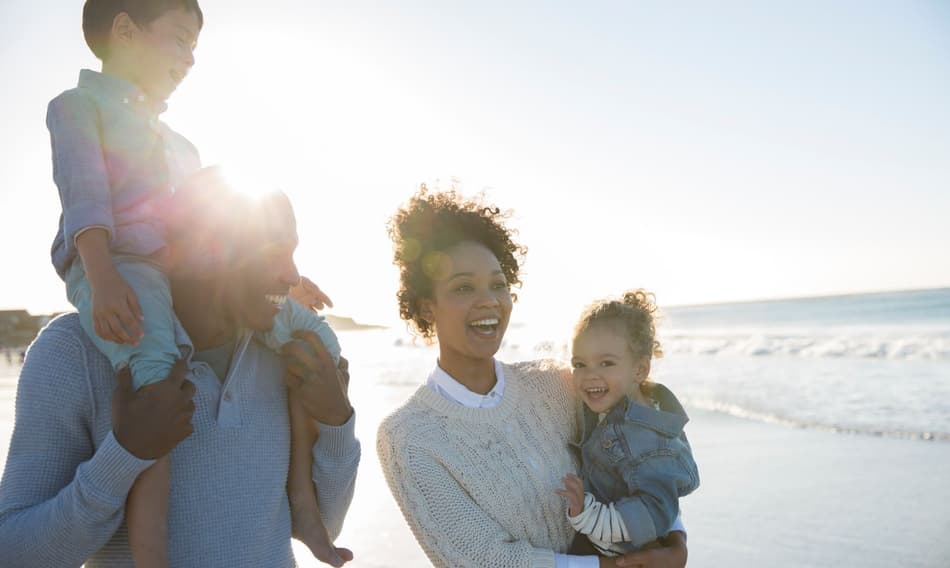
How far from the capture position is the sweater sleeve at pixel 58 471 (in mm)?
1562

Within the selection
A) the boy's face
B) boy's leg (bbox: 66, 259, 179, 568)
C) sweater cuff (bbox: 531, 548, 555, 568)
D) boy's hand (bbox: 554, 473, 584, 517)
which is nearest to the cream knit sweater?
sweater cuff (bbox: 531, 548, 555, 568)

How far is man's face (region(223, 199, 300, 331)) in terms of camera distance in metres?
1.85

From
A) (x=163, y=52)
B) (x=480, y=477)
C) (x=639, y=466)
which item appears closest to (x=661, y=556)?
(x=639, y=466)

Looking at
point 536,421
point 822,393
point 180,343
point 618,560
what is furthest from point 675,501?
point 822,393

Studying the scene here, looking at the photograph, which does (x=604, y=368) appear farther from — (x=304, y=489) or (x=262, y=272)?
(x=262, y=272)

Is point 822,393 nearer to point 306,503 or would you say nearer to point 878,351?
point 878,351

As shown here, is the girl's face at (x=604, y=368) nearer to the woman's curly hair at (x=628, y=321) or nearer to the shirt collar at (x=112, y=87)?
the woman's curly hair at (x=628, y=321)

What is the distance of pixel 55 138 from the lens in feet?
6.09

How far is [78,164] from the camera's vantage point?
181 centimetres

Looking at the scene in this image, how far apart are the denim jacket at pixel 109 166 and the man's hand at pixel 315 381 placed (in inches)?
17.8

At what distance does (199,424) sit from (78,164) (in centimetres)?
72

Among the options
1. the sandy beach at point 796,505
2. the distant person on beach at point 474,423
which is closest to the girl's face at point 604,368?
the distant person on beach at point 474,423

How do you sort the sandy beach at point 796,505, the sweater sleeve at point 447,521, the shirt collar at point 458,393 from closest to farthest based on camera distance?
the sweater sleeve at point 447,521
the shirt collar at point 458,393
the sandy beach at point 796,505

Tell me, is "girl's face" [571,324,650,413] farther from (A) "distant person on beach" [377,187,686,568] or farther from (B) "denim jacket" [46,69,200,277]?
(B) "denim jacket" [46,69,200,277]
